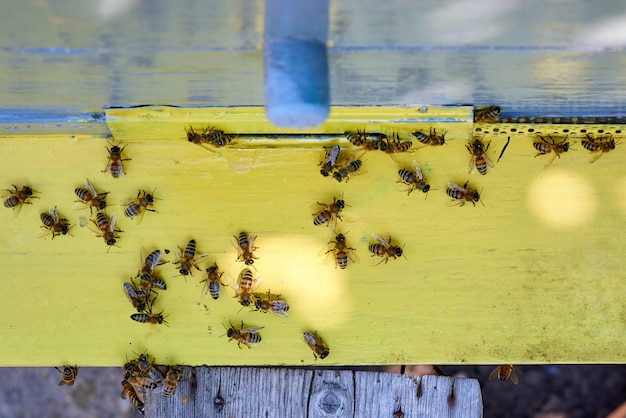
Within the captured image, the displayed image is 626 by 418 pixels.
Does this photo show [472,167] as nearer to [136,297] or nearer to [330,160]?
[330,160]

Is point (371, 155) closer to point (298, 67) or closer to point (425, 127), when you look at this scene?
point (425, 127)

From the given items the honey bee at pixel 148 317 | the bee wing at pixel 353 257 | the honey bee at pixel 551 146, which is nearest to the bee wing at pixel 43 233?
the honey bee at pixel 148 317

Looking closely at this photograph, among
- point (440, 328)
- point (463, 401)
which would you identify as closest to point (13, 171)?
point (440, 328)

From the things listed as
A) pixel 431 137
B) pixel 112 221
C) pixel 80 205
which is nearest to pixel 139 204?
pixel 112 221

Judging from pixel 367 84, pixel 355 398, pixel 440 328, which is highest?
pixel 367 84

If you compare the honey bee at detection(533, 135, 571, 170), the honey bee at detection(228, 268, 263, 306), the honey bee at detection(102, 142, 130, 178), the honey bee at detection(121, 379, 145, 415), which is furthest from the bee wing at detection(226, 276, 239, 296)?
the honey bee at detection(533, 135, 571, 170)

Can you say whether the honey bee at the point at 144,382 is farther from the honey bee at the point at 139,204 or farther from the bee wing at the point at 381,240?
the bee wing at the point at 381,240

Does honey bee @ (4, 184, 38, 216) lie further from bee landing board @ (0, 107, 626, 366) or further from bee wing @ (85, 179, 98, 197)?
bee wing @ (85, 179, 98, 197)

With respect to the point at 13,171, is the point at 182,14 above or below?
below
